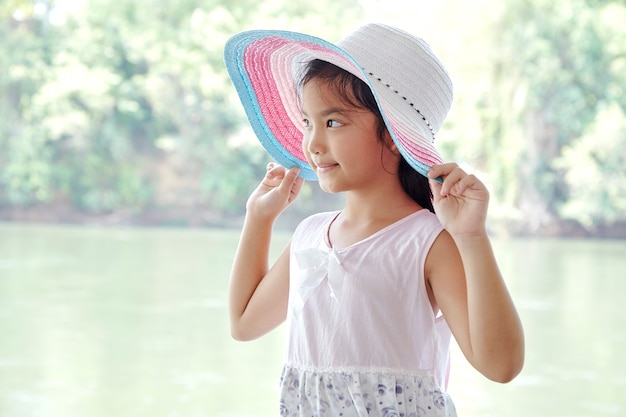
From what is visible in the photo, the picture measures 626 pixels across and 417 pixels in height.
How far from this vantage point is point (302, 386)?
0.86 meters

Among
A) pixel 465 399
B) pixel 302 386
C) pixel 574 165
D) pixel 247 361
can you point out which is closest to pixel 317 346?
pixel 302 386

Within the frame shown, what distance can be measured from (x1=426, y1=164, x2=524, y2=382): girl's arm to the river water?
2317 mm

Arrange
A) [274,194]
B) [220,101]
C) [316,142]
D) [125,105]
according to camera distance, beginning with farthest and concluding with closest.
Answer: [220,101]
[125,105]
[274,194]
[316,142]

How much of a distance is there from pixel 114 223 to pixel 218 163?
154 centimetres

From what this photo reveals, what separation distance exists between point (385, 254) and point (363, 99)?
0.14 m

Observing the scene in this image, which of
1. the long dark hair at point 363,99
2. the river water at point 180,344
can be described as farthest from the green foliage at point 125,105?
the long dark hair at point 363,99

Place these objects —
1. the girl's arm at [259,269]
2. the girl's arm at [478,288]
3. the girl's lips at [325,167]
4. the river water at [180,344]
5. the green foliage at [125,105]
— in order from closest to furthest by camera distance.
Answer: the girl's arm at [478,288] → the girl's lips at [325,167] → the girl's arm at [259,269] → the river water at [180,344] → the green foliage at [125,105]

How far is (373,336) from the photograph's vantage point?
32.8 inches

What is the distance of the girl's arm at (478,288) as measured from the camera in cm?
76

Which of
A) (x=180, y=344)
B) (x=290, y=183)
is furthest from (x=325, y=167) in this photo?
(x=180, y=344)

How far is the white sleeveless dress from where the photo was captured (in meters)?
0.82

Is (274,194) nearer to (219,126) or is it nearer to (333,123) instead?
(333,123)

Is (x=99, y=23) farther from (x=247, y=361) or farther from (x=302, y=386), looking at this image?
(x=302, y=386)

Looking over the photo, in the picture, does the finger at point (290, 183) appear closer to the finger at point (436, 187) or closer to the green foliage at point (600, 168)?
the finger at point (436, 187)
